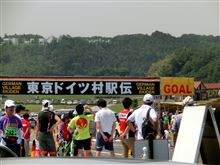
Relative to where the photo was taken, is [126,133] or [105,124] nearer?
[126,133]

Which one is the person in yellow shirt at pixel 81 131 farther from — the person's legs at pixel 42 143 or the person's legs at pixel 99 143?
the person's legs at pixel 42 143

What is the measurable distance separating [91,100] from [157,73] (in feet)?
350

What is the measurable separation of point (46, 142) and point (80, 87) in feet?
62.3

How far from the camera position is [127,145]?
47.9 feet

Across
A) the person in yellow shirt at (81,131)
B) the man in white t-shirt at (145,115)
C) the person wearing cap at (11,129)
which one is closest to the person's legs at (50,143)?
the person in yellow shirt at (81,131)

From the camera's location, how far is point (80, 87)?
34375 mm

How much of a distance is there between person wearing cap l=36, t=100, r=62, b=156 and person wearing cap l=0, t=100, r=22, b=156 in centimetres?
175

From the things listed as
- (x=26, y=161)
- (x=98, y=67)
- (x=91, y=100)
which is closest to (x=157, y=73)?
(x=98, y=67)

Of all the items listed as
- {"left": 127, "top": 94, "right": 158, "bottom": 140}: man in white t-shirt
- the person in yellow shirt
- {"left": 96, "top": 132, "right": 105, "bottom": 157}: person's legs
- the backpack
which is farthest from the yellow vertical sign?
the backpack

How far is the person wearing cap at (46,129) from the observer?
1529 cm

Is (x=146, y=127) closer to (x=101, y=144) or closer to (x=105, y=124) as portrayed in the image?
(x=105, y=124)

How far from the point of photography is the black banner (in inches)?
1313

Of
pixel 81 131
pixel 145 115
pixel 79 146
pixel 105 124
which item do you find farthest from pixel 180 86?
pixel 145 115

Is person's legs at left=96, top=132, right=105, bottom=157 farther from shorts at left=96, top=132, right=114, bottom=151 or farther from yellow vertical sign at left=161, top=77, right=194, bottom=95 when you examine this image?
yellow vertical sign at left=161, top=77, right=194, bottom=95
